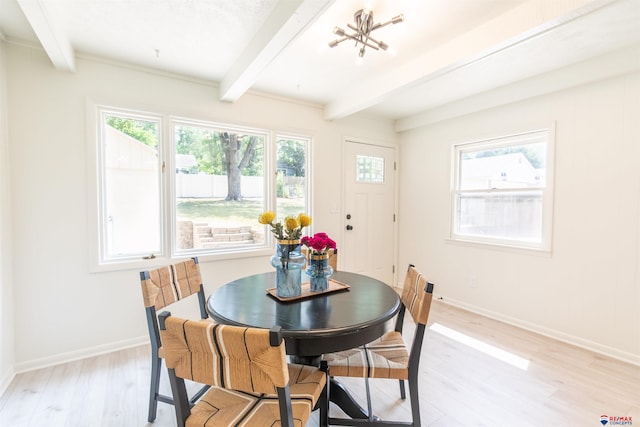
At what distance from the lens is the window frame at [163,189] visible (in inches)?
91.5

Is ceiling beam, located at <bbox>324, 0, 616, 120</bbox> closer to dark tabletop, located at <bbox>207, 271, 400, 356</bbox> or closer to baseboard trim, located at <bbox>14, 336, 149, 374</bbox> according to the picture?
dark tabletop, located at <bbox>207, 271, 400, 356</bbox>

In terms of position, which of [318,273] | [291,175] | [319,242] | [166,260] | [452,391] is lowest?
[452,391]

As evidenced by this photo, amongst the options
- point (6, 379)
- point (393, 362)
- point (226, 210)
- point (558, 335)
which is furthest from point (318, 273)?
point (558, 335)

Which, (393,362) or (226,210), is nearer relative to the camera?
(393,362)

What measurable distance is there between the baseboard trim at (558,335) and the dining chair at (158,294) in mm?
2884

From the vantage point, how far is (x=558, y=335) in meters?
2.69

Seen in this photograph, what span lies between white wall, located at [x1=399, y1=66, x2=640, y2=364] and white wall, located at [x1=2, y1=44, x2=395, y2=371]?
131 inches

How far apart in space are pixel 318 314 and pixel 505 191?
2.68 metres

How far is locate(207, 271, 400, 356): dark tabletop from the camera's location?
121cm

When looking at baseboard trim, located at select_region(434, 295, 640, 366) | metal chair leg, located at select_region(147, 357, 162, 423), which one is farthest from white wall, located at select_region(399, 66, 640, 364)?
metal chair leg, located at select_region(147, 357, 162, 423)

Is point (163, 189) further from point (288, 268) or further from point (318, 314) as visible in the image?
point (318, 314)

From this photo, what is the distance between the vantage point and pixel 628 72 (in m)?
2.23

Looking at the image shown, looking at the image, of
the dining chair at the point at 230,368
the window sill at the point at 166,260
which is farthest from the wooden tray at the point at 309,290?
the window sill at the point at 166,260

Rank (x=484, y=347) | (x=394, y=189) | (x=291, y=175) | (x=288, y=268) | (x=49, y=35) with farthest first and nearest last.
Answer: (x=394, y=189)
(x=291, y=175)
(x=484, y=347)
(x=49, y=35)
(x=288, y=268)
